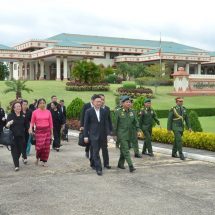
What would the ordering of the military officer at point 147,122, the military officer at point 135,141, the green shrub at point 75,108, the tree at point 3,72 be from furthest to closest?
the tree at point 3,72 < the green shrub at point 75,108 < the military officer at point 147,122 < the military officer at point 135,141

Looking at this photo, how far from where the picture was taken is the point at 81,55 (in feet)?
189

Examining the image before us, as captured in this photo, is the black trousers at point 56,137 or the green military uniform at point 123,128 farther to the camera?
the black trousers at point 56,137

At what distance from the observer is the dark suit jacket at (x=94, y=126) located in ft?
29.5

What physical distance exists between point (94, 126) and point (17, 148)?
1854 mm

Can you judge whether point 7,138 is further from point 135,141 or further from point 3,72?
point 3,72

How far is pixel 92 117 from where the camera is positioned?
9023 millimetres

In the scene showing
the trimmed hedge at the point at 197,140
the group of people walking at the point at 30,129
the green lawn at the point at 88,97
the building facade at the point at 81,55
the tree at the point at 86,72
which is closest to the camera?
the group of people walking at the point at 30,129

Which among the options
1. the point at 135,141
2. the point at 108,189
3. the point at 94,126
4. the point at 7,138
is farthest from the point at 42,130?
the point at 108,189

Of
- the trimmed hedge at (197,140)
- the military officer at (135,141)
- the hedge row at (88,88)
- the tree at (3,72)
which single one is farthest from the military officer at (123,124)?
the tree at (3,72)

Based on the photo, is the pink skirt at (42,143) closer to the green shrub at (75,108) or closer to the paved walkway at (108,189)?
the paved walkway at (108,189)

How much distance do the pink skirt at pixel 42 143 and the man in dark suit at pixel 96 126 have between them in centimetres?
123

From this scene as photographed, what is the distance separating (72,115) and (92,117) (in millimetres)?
10728

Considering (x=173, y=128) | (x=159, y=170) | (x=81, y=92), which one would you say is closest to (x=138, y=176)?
(x=159, y=170)

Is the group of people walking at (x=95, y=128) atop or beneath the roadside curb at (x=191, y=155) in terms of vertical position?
atop
